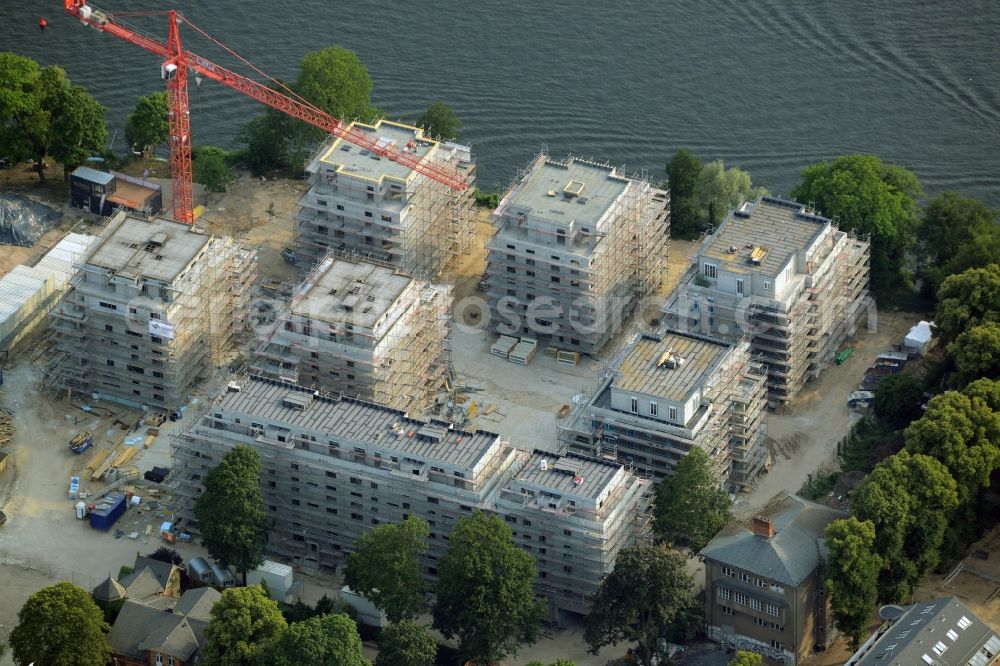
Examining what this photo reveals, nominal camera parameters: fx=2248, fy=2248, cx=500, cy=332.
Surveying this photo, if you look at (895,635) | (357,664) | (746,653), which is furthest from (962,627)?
(357,664)

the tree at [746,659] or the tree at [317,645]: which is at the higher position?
the tree at [746,659]

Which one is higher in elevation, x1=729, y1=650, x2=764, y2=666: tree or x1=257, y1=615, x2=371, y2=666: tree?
x1=729, y1=650, x2=764, y2=666: tree

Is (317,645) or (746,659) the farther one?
(317,645)

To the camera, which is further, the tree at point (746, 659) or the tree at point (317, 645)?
the tree at point (317, 645)

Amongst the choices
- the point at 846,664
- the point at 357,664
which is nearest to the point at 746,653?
the point at 846,664

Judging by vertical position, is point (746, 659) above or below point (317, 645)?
above

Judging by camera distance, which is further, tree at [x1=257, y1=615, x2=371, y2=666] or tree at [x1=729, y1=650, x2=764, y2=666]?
tree at [x1=257, y1=615, x2=371, y2=666]

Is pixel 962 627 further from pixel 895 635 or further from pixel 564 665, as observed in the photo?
pixel 564 665
